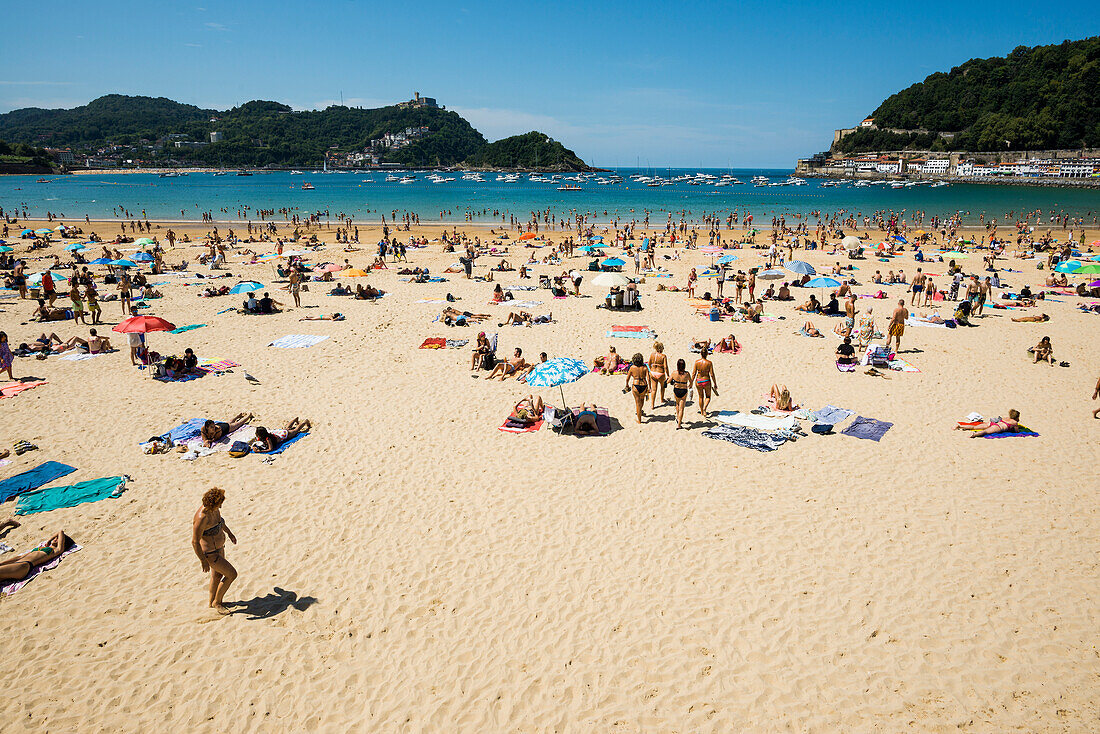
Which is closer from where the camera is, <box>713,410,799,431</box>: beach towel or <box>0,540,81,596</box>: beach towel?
<box>0,540,81,596</box>: beach towel

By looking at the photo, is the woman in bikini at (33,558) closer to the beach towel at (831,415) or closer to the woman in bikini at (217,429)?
the woman in bikini at (217,429)

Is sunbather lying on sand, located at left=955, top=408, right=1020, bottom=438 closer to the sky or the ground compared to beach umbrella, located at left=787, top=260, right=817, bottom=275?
closer to the ground

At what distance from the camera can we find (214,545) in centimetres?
546

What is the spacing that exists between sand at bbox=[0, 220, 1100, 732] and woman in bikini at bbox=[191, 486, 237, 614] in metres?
0.24

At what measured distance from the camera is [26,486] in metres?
7.67

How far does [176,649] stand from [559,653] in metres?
3.69

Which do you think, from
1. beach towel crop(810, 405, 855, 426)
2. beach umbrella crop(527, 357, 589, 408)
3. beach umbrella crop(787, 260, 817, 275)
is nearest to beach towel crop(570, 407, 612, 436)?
beach umbrella crop(527, 357, 589, 408)

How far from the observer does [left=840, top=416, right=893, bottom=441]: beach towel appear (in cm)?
917

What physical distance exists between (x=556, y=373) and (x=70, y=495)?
8343 millimetres

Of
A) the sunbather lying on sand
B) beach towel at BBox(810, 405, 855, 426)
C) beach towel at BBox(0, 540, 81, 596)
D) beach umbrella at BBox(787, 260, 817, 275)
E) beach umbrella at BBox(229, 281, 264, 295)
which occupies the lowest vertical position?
beach towel at BBox(0, 540, 81, 596)

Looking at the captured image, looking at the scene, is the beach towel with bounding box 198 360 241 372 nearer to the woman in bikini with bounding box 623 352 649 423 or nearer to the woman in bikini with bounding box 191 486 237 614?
the woman in bikini with bounding box 191 486 237 614

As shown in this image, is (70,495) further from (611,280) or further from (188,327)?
(611,280)

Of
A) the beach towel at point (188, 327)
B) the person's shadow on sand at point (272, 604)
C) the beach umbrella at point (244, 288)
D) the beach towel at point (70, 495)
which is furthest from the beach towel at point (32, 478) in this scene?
the beach umbrella at point (244, 288)

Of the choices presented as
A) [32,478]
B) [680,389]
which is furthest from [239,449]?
[680,389]
